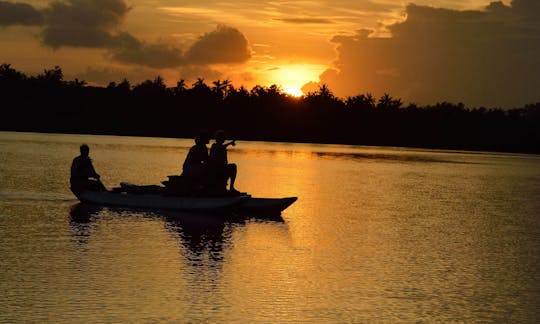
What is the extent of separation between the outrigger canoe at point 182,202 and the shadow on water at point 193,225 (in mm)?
178

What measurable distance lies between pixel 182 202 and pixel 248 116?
396ft

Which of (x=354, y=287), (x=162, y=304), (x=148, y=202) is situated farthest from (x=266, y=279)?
(x=148, y=202)

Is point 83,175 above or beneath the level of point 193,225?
above

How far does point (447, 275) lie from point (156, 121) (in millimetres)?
129350

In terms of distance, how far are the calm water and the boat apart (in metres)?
0.42

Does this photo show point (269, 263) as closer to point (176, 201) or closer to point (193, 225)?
point (193, 225)

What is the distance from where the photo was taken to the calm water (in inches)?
524

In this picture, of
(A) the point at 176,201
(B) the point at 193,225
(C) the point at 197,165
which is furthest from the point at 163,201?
(B) the point at 193,225

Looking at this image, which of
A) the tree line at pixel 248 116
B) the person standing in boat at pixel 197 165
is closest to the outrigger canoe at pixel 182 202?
the person standing in boat at pixel 197 165

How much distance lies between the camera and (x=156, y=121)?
14412 cm

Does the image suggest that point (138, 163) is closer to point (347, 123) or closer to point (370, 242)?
point (370, 242)

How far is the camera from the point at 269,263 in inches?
695

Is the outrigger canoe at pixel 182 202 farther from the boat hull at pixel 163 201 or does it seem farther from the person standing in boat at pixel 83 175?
the person standing in boat at pixel 83 175

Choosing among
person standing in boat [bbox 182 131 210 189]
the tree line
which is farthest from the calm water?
the tree line
